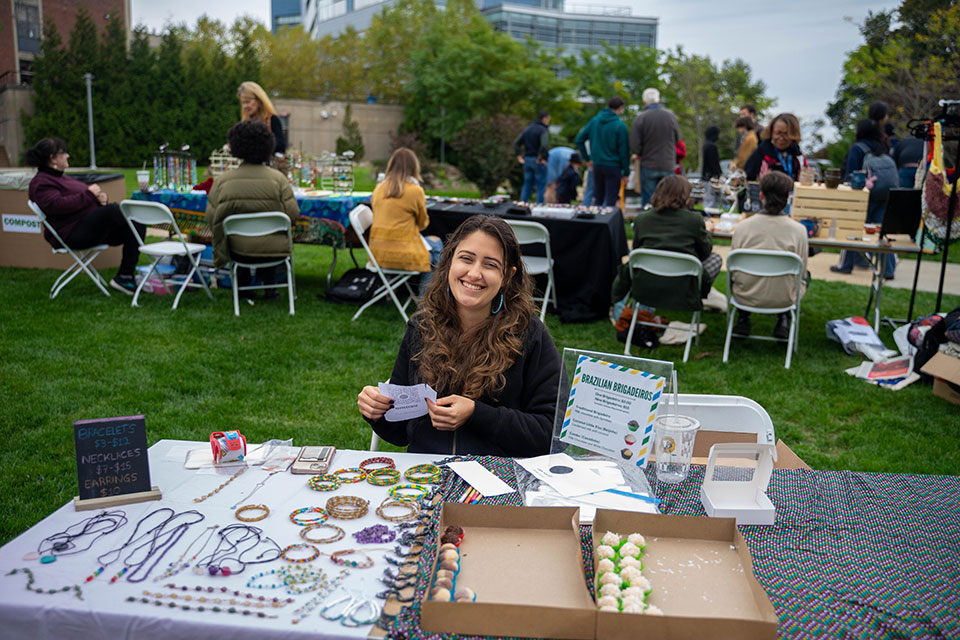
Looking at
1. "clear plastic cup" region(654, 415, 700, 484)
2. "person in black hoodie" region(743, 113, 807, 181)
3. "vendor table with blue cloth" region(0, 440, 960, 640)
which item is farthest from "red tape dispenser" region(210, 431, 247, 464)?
"person in black hoodie" region(743, 113, 807, 181)

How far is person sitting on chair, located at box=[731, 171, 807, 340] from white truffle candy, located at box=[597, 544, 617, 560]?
14.4ft

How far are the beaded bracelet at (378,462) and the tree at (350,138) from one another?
2771 cm

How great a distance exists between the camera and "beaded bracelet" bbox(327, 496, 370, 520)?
1.71 metres

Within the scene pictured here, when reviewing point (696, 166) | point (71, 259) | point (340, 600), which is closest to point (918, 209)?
point (340, 600)

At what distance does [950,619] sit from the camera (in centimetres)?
135

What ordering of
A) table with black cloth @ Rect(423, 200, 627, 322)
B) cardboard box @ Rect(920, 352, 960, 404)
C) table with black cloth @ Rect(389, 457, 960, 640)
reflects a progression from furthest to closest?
table with black cloth @ Rect(423, 200, 627, 322)
cardboard box @ Rect(920, 352, 960, 404)
table with black cloth @ Rect(389, 457, 960, 640)

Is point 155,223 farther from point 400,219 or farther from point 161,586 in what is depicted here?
point 161,586

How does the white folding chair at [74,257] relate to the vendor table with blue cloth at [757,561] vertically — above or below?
below

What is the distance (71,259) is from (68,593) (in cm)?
757

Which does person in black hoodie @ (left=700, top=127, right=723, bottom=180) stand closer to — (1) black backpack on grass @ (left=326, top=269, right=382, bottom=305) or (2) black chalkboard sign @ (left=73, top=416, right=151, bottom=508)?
(1) black backpack on grass @ (left=326, top=269, right=382, bottom=305)

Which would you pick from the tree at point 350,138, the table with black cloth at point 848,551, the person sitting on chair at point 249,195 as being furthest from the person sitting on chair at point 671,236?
the tree at point 350,138

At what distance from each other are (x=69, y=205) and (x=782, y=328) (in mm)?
6015

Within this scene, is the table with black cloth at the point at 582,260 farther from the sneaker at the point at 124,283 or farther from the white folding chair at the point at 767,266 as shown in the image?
the sneaker at the point at 124,283

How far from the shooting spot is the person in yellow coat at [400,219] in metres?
6.09
